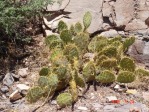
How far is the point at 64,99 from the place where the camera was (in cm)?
426

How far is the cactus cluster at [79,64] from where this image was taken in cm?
438

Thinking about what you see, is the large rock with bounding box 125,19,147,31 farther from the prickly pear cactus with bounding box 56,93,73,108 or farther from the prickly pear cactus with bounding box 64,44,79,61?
the prickly pear cactus with bounding box 56,93,73,108

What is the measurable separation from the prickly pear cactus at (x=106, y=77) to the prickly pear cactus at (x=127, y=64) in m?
0.26

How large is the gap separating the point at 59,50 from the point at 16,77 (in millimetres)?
595

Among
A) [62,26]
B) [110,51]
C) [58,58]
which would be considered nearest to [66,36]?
[62,26]

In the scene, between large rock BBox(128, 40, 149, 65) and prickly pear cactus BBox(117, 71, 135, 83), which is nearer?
prickly pear cactus BBox(117, 71, 135, 83)

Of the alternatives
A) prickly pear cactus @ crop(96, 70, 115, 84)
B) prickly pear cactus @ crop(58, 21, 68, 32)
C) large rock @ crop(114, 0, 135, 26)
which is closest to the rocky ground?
large rock @ crop(114, 0, 135, 26)

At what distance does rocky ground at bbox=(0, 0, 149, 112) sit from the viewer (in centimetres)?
442

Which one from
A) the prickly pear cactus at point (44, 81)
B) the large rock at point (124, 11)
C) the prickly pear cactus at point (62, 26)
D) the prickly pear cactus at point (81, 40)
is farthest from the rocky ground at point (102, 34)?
the prickly pear cactus at point (81, 40)

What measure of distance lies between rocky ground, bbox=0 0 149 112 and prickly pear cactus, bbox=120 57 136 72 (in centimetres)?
19

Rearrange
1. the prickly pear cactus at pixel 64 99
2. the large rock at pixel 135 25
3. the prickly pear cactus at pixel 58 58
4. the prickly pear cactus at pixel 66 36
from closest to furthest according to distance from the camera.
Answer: the prickly pear cactus at pixel 64 99
the prickly pear cactus at pixel 58 58
the prickly pear cactus at pixel 66 36
the large rock at pixel 135 25

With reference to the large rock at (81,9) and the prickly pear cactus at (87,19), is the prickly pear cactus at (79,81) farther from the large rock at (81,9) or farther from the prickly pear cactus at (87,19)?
the large rock at (81,9)

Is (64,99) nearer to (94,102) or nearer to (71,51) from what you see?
(94,102)

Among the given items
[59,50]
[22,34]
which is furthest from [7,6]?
[59,50]
